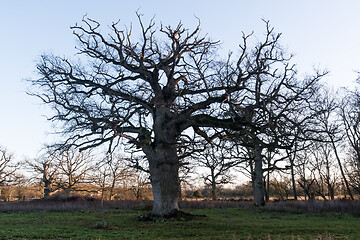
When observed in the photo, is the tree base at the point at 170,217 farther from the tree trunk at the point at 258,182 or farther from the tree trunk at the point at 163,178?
the tree trunk at the point at 258,182

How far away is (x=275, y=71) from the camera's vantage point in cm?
1455

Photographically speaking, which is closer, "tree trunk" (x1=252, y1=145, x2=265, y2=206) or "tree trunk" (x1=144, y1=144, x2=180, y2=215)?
"tree trunk" (x1=144, y1=144, x2=180, y2=215)

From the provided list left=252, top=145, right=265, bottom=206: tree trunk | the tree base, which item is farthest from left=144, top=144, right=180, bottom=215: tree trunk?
left=252, top=145, right=265, bottom=206: tree trunk

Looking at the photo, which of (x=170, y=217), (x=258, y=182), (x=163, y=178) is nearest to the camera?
(x=170, y=217)

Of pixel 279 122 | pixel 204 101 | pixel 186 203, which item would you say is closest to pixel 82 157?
pixel 186 203

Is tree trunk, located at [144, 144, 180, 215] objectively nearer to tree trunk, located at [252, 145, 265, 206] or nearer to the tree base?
the tree base

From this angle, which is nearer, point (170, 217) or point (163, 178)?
point (170, 217)

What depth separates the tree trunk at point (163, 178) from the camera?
14562 mm

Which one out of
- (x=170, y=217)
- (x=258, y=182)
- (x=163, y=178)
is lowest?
(x=170, y=217)

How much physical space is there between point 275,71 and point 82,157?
33.7 meters

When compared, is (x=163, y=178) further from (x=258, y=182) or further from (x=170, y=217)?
(x=258, y=182)

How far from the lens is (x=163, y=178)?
14.8 m

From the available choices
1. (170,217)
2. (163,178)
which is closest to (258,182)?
(163,178)

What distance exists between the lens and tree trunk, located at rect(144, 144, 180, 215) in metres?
14.6
